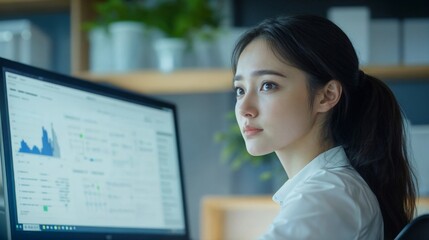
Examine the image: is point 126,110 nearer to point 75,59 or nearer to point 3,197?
point 3,197

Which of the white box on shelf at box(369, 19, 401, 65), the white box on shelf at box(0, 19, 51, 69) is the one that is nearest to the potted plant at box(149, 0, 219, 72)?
the white box on shelf at box(0, 19, 51, 69)

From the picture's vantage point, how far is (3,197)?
1252 millimetres

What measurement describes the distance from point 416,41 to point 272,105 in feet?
5.33

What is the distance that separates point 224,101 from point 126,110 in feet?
4.22

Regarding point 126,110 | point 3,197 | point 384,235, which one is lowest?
point 384,235

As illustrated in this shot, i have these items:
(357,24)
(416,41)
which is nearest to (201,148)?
(357,24)

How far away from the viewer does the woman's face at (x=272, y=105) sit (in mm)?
1244

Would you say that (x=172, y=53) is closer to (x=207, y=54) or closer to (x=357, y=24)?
(x=207, y=54)

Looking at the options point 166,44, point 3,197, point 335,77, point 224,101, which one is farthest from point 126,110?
point 224,101

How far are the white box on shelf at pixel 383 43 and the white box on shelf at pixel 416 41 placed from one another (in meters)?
0.05

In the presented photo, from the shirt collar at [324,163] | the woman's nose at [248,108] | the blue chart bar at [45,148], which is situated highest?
the woman's nose at [248,108]

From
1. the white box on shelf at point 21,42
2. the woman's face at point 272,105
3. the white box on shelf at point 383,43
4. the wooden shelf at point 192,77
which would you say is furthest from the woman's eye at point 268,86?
the white box on shelf at point 21,42

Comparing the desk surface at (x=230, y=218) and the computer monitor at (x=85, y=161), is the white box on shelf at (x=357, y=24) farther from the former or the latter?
the computer monitor at (x=85, y=161)

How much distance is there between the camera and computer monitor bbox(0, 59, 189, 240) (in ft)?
4.20
